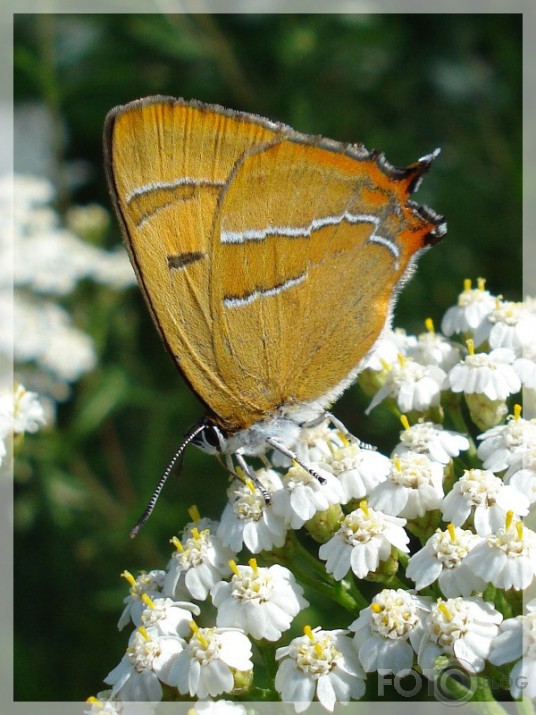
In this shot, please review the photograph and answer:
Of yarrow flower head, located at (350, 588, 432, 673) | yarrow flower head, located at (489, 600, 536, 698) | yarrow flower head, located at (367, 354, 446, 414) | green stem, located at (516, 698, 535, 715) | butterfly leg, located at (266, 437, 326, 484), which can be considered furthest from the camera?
yarrow flower head, located at (367, 354, 446, 414)

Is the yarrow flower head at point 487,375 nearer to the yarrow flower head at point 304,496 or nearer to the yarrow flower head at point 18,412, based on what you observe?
the yarrow flower head at point 304,496

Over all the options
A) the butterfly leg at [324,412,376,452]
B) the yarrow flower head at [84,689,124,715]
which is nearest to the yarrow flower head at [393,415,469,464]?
the butterfly leg at [324,412,376,452]

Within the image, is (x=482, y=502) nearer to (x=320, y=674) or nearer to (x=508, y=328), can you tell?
(x=320, y=674)

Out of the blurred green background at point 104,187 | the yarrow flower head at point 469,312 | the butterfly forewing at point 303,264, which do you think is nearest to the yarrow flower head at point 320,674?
the butterfly forewing at point 303,264

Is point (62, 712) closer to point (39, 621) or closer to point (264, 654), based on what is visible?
point (39, 621)

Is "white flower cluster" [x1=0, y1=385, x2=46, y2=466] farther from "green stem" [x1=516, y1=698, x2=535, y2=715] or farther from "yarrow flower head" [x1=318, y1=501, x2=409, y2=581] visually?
"green stem" [x1=516, y1=698, x2=535, y2=715]

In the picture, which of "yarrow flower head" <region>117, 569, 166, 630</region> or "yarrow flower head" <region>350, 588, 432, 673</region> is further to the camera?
"yarrow flower head" <region>117, 569, 166, 630</region>
